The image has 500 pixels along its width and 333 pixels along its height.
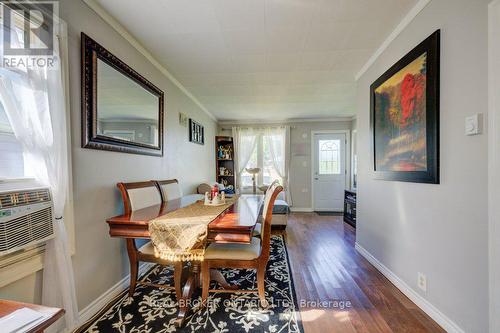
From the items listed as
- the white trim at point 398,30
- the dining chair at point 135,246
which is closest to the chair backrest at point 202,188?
the dining chair at point 135,246

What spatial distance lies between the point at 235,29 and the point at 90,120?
4.93ft

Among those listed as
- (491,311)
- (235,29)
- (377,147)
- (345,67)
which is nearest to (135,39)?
(235,29)

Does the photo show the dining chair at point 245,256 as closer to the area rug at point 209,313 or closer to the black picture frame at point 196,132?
the area rug at point 209,313

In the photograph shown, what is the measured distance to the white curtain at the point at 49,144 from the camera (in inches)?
47.3

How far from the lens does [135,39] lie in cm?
218

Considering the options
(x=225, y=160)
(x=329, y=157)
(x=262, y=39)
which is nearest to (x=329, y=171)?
(x=329, y=157)

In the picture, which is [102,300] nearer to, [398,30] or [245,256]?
[245,256]

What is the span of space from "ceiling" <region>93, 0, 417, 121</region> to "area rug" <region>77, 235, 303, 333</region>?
8.10ft

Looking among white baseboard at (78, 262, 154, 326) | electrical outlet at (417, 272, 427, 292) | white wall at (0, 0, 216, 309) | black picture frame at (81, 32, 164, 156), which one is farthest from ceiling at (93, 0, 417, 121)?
white baseboard at (78, 262, 154, 326)

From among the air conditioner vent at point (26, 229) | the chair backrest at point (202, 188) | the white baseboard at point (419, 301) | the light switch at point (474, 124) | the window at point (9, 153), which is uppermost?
the light switch at point (474, 124)

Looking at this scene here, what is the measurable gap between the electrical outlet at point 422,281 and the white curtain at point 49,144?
2543 mm

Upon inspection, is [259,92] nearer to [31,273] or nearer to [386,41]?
[386,41]

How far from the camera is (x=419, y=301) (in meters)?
1.73

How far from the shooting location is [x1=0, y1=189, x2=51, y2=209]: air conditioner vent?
41.7 inches
